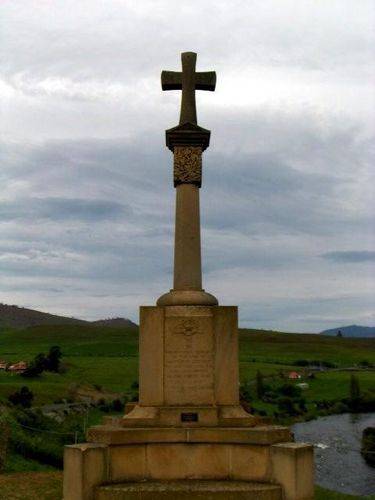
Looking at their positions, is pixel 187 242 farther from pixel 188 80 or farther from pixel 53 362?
pixel 53 362

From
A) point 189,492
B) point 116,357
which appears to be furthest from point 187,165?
point 116,357

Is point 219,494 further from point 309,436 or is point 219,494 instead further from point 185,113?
point 309,436

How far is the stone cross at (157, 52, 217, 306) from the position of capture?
12789mm

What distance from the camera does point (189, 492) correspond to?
1041 centimetres

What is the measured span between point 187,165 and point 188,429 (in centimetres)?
542

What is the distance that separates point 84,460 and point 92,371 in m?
46.5

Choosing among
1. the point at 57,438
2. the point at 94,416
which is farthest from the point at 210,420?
the point at 94,416

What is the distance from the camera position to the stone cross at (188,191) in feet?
42.0

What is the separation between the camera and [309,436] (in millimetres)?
38250

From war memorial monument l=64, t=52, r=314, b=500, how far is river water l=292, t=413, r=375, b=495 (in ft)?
32.8

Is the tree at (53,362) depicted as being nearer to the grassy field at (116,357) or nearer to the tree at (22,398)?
the grassy field at (116,357)

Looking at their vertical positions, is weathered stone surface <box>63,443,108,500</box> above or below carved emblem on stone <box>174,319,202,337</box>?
below

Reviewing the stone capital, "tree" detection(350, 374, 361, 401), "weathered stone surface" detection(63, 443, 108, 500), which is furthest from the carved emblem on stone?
"tree" detection(350, 374, 361, 401)

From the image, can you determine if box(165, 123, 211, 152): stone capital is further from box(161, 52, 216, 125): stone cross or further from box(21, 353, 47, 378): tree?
box(21, 353, 47, 378): tree
